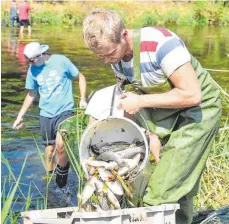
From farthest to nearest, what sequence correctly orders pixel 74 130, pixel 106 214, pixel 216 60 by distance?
pixel 216 60 < pixel 74 130 < pixel 106 214

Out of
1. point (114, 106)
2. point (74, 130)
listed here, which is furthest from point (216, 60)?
point (114, 106)

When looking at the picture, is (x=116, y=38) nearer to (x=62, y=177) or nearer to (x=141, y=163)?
(x=141, y=163)

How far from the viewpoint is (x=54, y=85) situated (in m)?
8.02

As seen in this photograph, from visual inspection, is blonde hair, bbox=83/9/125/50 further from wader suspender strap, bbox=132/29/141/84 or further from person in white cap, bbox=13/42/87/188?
person in white cap, bbox=13/42/87/188

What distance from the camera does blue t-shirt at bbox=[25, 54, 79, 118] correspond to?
26.3 feet

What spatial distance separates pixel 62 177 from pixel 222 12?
116 ft

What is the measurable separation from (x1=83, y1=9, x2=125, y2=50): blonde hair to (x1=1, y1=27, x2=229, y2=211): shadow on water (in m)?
2.42

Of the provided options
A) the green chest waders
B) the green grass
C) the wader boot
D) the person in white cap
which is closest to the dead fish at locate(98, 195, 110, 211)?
the green chest waders

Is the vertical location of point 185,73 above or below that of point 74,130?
above

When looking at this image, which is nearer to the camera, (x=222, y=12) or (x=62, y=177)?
(x=62, y=177)

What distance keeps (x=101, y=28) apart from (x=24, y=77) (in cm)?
1319

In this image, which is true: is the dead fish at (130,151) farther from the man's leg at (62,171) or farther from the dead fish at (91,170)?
the man's leg at (62,171)

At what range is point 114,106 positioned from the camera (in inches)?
157

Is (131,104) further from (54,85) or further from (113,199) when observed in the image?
(54,85)
